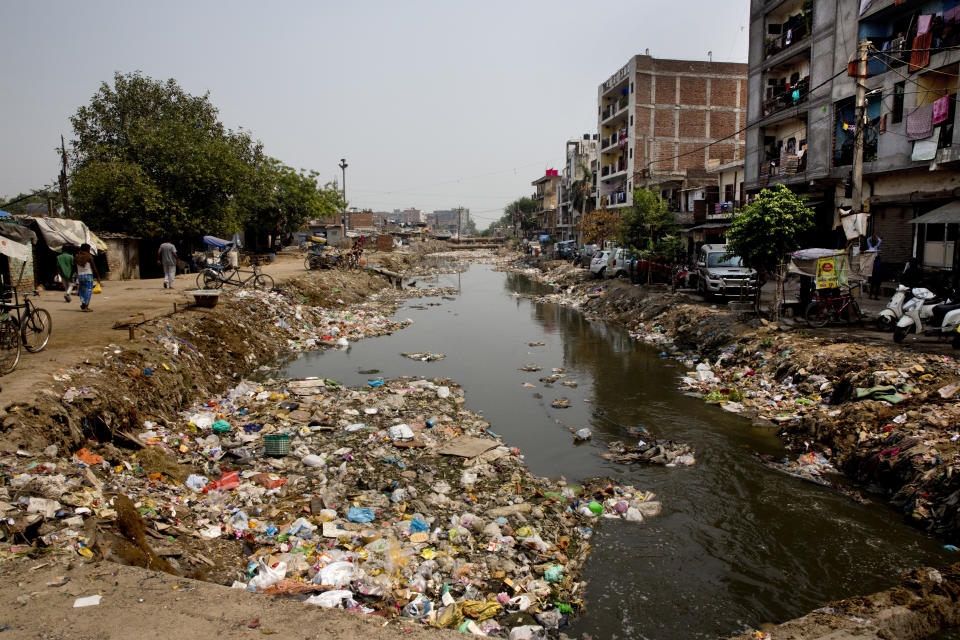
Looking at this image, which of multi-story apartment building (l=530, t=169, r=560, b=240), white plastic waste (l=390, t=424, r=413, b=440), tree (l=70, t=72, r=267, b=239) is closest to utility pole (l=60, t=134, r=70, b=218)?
tree (l=70, t=72, r=267, b=239)

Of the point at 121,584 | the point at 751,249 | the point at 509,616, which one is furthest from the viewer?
the point at 751,249

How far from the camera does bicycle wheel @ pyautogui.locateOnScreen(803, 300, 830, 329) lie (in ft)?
40.5

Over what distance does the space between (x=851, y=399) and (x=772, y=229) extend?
5.42 metres

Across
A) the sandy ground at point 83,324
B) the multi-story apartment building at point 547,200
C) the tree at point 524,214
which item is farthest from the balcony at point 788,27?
the tree at point 524,214

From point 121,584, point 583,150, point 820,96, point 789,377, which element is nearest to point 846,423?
point 789,377

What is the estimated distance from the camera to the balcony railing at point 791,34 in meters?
19.8

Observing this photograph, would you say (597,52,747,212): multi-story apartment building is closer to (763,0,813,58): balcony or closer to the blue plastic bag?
(763,0,813,58): balcony

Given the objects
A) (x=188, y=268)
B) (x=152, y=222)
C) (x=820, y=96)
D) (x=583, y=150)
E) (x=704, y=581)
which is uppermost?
(x=583, y=150)

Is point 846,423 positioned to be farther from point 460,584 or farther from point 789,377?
point 460,584

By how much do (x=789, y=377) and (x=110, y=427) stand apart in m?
11.2

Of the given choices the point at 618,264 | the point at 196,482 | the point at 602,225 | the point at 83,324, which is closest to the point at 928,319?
the point at 196,482

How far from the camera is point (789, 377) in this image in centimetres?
1050

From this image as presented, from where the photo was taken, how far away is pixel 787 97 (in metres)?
20.9

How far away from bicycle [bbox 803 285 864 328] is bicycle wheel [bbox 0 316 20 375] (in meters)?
14.6
